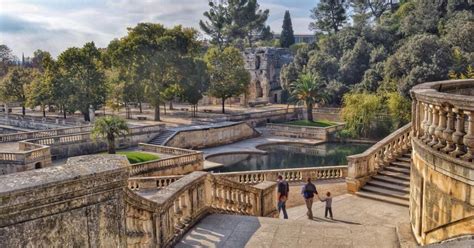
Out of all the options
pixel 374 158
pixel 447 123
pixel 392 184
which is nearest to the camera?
pixel 447 123

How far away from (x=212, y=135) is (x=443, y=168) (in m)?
33.8

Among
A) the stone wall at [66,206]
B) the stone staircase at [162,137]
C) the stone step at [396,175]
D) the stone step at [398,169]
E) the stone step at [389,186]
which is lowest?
the stone staircase at [162,137]

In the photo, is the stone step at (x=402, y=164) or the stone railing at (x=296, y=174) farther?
the stone railing at (x=296, y=174)

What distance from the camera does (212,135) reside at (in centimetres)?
4050

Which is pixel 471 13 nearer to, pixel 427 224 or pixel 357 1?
pixel 357 1

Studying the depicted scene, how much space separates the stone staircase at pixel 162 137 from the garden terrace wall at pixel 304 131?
12626 millimetres

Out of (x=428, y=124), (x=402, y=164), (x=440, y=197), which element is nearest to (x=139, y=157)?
(x=402, y=164)

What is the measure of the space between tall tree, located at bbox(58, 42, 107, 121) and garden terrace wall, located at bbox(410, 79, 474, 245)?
131 ft

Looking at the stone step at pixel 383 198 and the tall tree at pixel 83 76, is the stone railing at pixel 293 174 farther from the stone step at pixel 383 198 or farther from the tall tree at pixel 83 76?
→ the tall tree at pixel 83 76

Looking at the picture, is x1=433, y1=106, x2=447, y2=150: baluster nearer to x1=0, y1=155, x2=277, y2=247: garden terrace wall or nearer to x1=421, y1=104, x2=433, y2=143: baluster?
x1=421, y1=104, x2=433, y2=143: baluster

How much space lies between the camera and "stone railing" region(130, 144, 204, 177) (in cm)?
2544

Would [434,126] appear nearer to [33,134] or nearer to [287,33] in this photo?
[33,134]

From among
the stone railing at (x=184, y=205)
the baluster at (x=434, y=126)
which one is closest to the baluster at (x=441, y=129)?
the baluster at (x=434, y=126)

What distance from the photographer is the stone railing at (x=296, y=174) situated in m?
18.8
